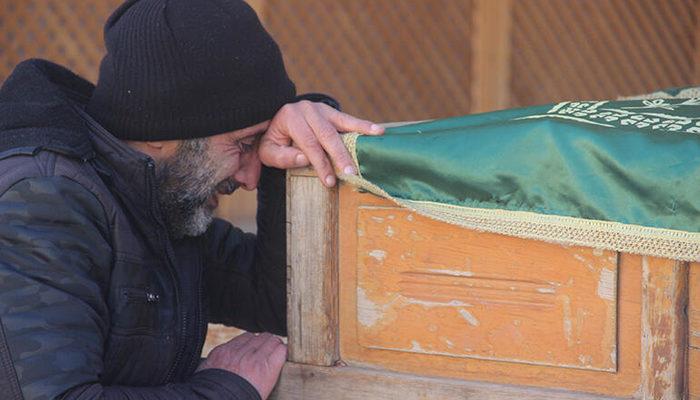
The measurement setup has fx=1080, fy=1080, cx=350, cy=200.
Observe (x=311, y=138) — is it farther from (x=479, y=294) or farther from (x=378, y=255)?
(x=479, y=294)

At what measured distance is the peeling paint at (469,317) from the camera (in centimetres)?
187

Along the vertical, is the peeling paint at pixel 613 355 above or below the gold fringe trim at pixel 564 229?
below

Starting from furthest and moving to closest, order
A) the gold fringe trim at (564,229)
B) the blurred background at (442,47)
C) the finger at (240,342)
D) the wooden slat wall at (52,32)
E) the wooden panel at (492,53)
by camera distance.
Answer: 1. the wooden panel at (492,53)
2. the blurred background at (442,47)
3. the wooden slat wall at (52,32)
4. the finger at (240,342)
5. the gold fringe trim at (564,229)

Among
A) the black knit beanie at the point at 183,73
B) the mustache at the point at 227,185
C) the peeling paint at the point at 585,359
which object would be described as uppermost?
the black knit beanie at the point at 183,73

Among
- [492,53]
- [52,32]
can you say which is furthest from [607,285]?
[492,53]

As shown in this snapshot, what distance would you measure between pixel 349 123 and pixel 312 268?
0.91ft

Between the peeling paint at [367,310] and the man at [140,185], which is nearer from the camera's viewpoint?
the man at [140,185]

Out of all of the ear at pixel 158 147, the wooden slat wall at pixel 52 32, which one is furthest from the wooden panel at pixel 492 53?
the ear at pixel 158 147

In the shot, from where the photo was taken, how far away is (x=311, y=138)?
1.98 meters

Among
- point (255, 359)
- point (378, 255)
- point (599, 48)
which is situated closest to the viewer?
point (378, 255)

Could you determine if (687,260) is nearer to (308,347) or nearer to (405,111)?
(308,347)

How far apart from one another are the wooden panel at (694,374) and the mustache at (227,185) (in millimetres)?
927

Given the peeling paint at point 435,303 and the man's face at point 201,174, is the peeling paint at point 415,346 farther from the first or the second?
the man's face at point 201,174

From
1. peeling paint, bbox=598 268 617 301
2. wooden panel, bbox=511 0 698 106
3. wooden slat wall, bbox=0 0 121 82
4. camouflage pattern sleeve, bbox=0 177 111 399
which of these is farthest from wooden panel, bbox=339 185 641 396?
wooden panel, bbox=511 0 698 106
